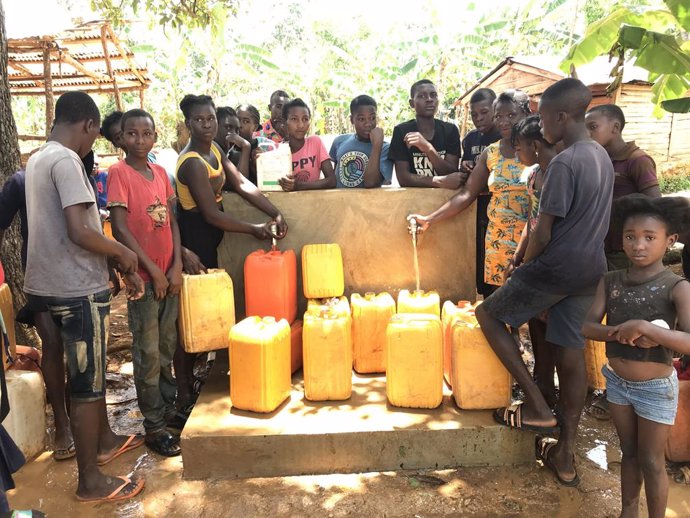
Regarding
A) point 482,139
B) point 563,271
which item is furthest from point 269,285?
point 482,139

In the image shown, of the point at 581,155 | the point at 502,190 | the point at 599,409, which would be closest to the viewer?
the point at 581,155

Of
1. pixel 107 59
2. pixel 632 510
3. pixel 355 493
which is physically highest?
pixel 107 59

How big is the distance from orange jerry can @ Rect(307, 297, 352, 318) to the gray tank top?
1579mm

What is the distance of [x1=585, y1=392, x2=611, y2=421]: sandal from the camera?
3531mm

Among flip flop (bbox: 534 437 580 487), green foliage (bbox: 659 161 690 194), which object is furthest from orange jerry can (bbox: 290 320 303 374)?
green foliage (bbox: 659 161 690 194)

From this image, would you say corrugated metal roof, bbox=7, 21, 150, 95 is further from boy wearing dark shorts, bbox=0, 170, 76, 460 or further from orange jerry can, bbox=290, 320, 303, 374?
orange jerry can, bbox=290, 320, 303, 374

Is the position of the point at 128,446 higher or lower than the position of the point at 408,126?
lower

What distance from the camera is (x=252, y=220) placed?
3912mm

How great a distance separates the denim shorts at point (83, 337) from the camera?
2.58 m

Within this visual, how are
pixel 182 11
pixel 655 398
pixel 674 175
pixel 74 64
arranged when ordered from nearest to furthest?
pixel 655 398, pixel 182 11, pixel 74 64, pixel 674 175

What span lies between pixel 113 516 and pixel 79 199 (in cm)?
165

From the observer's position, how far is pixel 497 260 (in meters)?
3.58

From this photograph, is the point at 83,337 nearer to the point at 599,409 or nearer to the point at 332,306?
the point at 332,306

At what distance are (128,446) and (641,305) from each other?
9.96 ft
